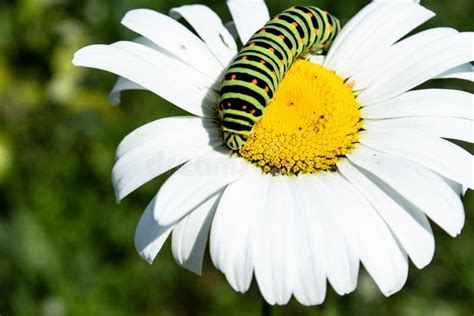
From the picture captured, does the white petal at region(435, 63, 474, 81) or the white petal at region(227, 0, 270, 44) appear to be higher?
the white petal at region(435, 63, 474, 81)

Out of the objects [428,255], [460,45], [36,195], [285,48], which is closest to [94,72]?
[36,195]

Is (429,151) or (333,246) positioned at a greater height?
(429,151)

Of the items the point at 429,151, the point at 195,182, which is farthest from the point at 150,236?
the point at 429,151

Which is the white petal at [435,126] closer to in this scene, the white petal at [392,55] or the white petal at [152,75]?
the white petal at [392,55]

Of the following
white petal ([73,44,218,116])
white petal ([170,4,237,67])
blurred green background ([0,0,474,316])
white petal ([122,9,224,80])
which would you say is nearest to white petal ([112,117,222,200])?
white petal ([73,44,218,116])

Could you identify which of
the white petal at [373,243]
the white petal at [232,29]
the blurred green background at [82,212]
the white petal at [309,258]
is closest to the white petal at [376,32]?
the white petal at [232,29]

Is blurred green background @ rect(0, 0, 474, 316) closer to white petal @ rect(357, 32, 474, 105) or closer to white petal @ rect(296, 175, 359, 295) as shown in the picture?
white petal @ rect(357, 32, 474, 105)

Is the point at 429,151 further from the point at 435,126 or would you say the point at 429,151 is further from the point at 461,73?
the point at 461,73
